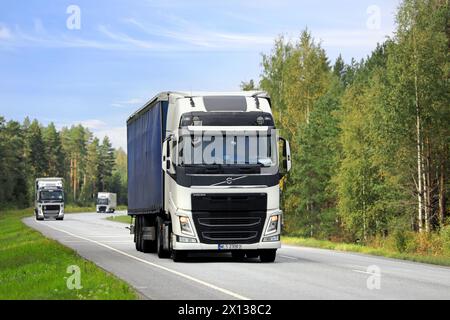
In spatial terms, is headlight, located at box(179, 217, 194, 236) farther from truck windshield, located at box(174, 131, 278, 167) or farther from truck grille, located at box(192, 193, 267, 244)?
truck windshield, located at box(174, 131, 278, 167)

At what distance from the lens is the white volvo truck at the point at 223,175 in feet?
69.4

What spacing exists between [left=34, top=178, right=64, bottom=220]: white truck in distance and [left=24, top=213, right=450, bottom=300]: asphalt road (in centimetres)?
5311

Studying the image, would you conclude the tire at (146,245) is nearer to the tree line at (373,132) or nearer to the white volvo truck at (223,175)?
the white volvo truck at (223,175)

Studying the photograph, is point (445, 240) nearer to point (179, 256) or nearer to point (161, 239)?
point (161, 239)

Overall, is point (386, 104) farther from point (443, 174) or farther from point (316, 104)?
point (316, 104)

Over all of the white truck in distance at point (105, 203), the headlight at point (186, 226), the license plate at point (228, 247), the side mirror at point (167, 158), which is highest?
the side mirror at point (167, 158)

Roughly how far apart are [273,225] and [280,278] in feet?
14.4

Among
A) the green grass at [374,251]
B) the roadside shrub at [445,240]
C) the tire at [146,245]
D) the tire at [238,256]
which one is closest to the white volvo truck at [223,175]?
the tire at [238,256]

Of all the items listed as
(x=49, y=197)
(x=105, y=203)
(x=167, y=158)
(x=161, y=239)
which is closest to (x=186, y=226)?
(x=167, y=158)

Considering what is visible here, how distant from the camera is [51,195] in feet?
252

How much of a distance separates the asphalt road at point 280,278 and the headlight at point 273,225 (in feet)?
2.78

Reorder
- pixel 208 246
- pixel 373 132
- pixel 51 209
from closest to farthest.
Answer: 1. pixel 208 246
2. pixel 373 132
3. pixel 51 209

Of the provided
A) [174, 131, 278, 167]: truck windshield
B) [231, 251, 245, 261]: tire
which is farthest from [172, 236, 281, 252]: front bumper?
[231, 251, 245, 261]: tire
